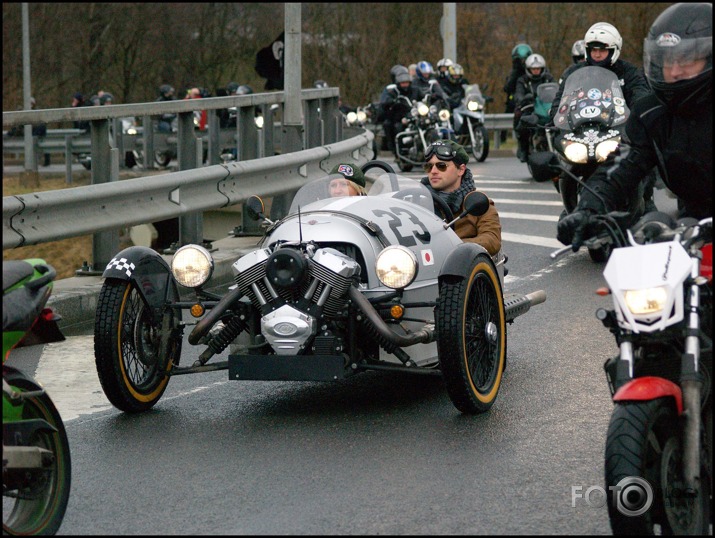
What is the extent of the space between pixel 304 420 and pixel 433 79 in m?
20.0

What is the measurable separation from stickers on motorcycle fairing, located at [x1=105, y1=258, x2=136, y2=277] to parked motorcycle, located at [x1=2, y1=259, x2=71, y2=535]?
200 centimetres

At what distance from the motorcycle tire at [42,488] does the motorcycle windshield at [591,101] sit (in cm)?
826

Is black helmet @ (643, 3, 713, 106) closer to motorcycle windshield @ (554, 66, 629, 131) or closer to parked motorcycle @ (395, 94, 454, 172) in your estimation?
motorcycle windshield @ (554, 66, 629, 131)

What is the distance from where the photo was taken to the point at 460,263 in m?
7.09

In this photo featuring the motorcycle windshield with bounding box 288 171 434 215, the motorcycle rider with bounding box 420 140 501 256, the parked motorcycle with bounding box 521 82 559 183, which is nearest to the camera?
the motorcycle windshield with bounding box 288 171 434 215

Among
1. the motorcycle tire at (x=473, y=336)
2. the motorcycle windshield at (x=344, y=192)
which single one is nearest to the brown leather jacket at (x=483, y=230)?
the motorcycle windshield at (x=344, y=192)

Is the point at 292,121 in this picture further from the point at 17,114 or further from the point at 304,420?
the point at 304,420

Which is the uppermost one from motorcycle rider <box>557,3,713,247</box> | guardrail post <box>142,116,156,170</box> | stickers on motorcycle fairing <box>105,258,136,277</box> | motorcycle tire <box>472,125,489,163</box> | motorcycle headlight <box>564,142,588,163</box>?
motorcycle rider <box>557,3,713,247</box>

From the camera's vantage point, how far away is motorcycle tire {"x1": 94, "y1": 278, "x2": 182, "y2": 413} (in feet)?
23.0

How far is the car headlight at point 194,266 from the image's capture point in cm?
731

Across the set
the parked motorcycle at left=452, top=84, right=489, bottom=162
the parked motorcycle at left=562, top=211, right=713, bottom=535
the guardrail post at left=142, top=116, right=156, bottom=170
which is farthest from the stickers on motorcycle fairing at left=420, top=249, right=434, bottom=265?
the parked motorcycle at left=452, top=84, right=489, bottom=162

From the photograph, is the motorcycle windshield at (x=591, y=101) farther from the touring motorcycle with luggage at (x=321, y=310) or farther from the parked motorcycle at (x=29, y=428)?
the parked motorcycle at (x=29, y=428)

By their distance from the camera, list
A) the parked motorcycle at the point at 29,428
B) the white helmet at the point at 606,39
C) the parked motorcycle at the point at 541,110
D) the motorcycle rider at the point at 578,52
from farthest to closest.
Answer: the parked motorcycle at the point at 541,110, the motorcycle rider at the point at 578,52, the white helmet at the point at 606,39, the parked motorcycle at the point at 29,428

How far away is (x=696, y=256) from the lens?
484cm
